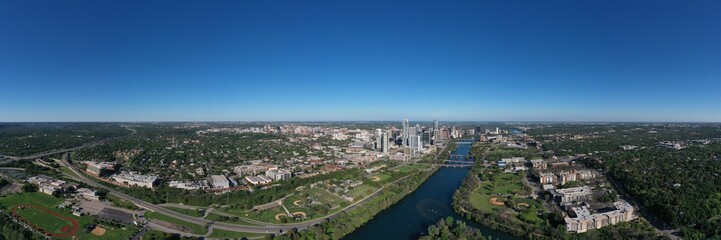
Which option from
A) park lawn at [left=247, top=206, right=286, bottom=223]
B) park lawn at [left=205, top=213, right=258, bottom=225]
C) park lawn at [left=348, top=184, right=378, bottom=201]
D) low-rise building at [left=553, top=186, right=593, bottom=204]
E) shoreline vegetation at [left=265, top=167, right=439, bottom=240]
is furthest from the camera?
park lawn at [left=348, top=184, right=378, bottom=201]

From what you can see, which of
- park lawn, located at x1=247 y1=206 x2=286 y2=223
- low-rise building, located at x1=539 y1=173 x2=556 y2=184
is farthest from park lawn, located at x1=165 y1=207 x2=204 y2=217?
low-rise building, located at x1=539 y1=173 x2=556 y2=184

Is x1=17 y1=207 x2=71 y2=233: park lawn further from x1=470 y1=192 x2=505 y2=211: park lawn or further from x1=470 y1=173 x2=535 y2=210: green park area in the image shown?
x1=470 y1=173 x2=535 y2=210: green park area

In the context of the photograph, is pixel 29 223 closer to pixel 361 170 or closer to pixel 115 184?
pixel 115 184

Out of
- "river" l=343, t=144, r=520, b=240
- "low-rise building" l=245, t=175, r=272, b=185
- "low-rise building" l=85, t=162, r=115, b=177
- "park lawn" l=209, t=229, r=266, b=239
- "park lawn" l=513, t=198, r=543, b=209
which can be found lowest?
"river" l=343, t=144, r=520, b=240

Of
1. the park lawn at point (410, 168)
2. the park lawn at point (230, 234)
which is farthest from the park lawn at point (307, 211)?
the park lawn at point (410, 168)

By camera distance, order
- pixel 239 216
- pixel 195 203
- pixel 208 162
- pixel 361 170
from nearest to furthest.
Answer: pixel 239 216
pixel 195 203
pixel 361 170
pixel 208 162

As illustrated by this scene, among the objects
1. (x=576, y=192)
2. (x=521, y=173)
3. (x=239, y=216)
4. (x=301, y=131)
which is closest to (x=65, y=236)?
(x=239, y=216)

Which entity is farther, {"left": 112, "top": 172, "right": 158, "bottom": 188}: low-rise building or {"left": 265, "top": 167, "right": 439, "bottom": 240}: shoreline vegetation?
{"left": 112, "top": 172, "right": 158, "bottom": 188}: low-rise building

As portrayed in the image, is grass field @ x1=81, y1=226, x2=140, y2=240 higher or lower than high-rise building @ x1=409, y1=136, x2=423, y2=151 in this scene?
lower
